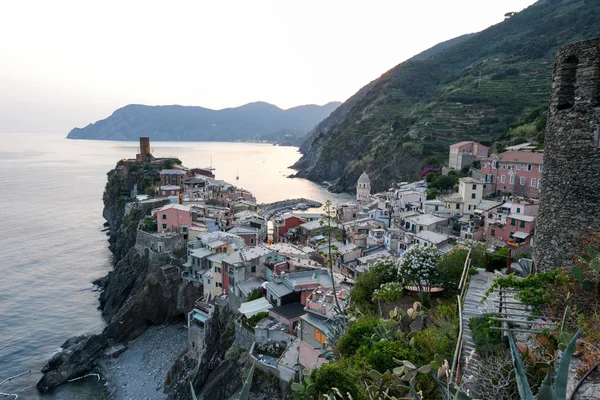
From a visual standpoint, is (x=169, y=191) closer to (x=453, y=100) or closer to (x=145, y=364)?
(x=145, y=364)

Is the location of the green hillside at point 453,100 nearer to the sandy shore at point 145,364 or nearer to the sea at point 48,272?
the sea at point 48,272

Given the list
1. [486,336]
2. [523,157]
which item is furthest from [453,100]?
[486,336]

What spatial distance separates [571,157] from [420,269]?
586 centimetres

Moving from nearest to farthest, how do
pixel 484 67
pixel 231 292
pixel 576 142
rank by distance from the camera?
pixel 576 142 < pixel 231 292 < pixel 484 67

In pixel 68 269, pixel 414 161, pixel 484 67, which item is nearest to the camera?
pixel 68 269

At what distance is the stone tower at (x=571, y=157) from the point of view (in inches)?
230

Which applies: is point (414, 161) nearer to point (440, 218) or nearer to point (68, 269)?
point (440, 218)

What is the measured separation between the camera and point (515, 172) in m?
30.6

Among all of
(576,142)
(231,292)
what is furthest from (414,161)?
(576,142)

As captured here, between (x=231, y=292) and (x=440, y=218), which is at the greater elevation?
(x=440, y=218)

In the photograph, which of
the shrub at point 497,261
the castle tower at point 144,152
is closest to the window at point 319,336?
the shrub at point 497,261

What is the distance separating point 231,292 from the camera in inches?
862

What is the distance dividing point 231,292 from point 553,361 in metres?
18.9

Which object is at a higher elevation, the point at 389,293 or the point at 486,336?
the point at 486,336
